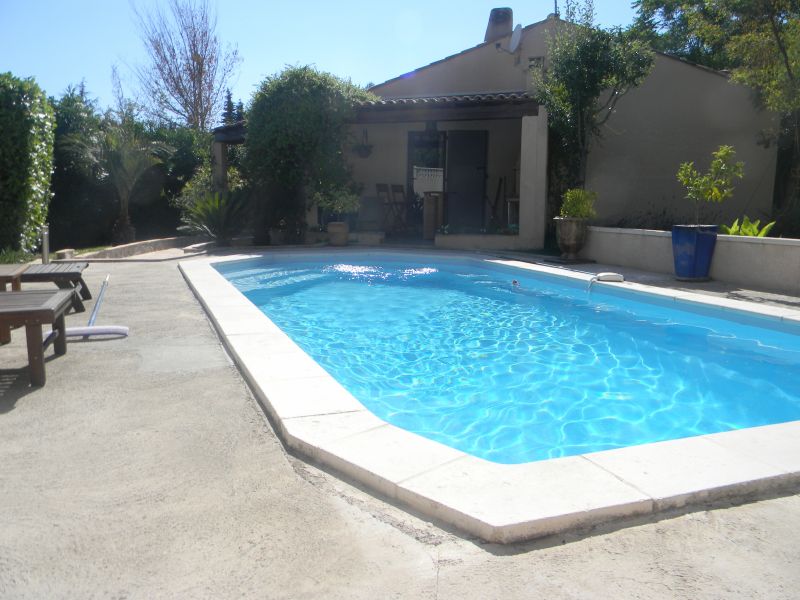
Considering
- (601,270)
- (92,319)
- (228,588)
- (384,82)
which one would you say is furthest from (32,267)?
(384,82)

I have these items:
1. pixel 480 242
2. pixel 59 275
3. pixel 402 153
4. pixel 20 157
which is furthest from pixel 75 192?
pixel 59 275

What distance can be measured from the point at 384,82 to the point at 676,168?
8.00 m

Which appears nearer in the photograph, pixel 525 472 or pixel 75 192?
pixel 525 472

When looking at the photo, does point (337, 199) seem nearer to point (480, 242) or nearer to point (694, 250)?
point (480, 242)

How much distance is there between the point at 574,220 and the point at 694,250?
236 centimetres

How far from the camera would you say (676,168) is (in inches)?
543

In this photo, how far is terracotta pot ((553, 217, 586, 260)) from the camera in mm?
10750

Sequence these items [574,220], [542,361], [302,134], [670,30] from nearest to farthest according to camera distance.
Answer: [542,361], [574,220], [302,134], [670,30]

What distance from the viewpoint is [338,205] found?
46.1 ft

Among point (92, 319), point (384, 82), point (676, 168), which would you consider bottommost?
point (92, 319)

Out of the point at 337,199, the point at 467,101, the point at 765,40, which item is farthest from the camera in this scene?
the point at 337,199

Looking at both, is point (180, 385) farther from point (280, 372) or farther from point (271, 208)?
point (271, 208)

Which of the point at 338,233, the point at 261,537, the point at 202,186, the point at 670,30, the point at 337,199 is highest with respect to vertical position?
the point at 670,30

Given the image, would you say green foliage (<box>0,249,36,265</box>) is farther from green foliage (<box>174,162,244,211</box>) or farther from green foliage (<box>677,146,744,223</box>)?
green foliage (<box>677,146,744,223</box>)
